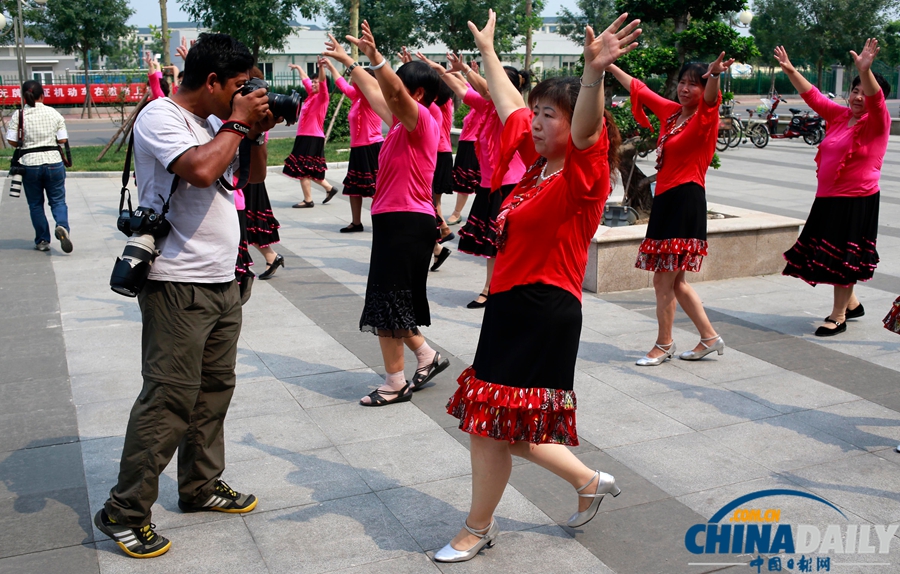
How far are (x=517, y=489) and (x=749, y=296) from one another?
4156mm

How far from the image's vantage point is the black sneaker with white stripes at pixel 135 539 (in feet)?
10.3

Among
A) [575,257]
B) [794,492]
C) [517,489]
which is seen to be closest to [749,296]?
[794,492]

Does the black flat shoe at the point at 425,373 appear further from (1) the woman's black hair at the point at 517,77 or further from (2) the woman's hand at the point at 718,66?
(2) the woman's hand at the point at 718,66

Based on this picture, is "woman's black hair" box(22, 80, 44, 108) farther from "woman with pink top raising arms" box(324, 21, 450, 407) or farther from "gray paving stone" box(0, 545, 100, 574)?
"gray paving stone" box(0, 545, 100, 574)

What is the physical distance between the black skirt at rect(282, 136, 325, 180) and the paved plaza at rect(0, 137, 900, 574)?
408 cm

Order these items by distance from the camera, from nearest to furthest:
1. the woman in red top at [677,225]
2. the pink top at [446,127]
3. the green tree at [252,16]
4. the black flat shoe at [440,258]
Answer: the woman in red top at [677,225]
the black flat shoe at [440,258]
the pink top at [446,127]
the green tree at [252,16]

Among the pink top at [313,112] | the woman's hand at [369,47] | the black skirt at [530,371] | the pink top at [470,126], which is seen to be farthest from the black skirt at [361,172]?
the black skirt at [530,371]

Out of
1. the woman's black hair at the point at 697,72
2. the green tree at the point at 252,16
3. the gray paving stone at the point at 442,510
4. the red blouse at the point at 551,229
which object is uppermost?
the green tree at the point at 252,16

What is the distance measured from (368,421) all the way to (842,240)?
3739mm

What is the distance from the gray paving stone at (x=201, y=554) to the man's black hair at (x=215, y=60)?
1705mm

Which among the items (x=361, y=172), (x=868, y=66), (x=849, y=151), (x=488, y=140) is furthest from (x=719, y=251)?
(x=361, y=172)

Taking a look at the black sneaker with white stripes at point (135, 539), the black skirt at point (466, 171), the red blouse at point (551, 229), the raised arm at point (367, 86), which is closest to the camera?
the red blouse at point (551, 229)

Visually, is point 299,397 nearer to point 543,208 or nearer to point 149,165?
point 149,165

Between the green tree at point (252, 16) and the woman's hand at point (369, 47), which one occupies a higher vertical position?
the green tree at point (252, 16)
